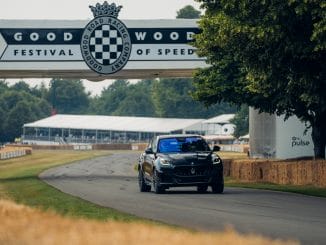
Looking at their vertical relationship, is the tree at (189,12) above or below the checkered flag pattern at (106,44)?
above

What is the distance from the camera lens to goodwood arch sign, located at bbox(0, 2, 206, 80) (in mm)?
42812

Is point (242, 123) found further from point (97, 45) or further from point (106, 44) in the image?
point (106, 44)

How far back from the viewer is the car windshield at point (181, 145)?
26.2 meters

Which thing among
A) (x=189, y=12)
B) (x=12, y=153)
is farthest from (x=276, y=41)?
(x=189, y=12)

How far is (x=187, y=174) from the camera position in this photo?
25.3 meters

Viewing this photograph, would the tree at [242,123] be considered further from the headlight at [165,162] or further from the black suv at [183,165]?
the headlight at [165,162]

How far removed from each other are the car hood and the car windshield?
1.89 ft

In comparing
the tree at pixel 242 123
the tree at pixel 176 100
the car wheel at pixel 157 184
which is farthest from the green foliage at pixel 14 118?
the car wheel at pixel 157 184

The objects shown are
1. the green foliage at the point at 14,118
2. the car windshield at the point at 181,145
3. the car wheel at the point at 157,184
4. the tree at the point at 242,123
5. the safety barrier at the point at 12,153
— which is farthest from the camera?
the green foliage at the point at 14,118

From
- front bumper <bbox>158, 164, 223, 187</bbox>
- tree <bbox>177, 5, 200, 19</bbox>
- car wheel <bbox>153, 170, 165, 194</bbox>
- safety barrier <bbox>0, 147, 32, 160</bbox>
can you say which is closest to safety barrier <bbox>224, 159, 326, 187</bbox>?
front bumper <bbox>158, 164, 223, 187</bbox>

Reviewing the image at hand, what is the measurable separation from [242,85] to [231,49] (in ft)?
28.0

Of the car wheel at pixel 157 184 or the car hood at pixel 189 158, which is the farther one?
the car wheel at pixel 157 184

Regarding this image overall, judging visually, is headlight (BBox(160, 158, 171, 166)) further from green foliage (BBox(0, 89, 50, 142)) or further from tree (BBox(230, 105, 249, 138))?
green foliage (BBox(0, 89, 50, 142))

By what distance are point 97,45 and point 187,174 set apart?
18494 millimetres
